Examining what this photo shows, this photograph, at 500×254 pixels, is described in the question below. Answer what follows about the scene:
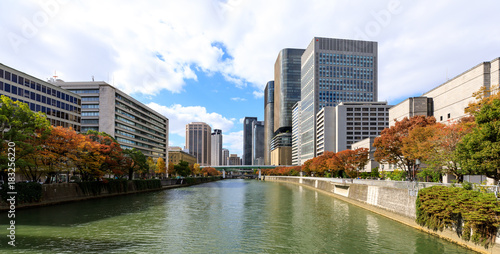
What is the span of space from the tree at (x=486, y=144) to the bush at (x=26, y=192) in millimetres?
54781

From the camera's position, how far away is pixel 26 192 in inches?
1719

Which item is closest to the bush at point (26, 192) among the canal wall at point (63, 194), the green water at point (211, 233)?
the canal wall at point (63, 194)

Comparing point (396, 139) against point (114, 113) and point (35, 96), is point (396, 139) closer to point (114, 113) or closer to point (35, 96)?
point (35, 96)

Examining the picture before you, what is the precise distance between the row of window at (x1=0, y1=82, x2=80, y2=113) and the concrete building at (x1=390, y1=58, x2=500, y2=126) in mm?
99670

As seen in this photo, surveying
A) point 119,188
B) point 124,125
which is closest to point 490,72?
point 119,188

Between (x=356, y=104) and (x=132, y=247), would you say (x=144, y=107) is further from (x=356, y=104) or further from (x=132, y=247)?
(x=132, y=247)

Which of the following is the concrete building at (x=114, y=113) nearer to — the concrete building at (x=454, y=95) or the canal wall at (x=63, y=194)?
the canal wall at (x=63, y=194)

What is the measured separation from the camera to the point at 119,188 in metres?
74.6

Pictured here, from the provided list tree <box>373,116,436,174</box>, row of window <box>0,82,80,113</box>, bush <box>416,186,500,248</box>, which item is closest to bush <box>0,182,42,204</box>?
row of window <box>0,82,80,113</box>

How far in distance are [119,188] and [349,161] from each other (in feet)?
216

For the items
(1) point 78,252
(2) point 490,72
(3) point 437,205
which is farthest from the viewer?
(2) point 490,72

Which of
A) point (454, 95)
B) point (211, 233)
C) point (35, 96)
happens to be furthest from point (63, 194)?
point (454, 95)

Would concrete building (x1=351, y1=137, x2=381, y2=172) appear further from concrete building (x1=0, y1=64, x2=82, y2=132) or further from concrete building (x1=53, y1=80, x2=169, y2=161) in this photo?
concrete building (x1=53, y1=80, x2=169, y2=161)

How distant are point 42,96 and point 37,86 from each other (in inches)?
126
